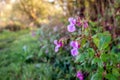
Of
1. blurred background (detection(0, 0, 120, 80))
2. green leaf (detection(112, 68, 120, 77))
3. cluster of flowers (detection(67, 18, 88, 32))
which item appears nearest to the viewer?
green leaf (detection(112, 68, 120, 77))

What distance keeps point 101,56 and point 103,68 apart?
23 cm

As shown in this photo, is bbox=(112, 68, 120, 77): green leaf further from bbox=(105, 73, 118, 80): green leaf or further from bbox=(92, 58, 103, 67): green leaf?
bbox=(92, 58, 103, 67): green leaf

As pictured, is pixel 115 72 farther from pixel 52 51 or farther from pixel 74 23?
pixel 52 51

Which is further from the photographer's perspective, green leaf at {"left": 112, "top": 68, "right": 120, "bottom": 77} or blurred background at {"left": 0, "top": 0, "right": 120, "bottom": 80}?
blurred background at {"left": 0, "top": 0, "right": 120, "bottom": 80}

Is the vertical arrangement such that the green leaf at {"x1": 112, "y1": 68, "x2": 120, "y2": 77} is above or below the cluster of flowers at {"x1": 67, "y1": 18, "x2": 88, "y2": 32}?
below

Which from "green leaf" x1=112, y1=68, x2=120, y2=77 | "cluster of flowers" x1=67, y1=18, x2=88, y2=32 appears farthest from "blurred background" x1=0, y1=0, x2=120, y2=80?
"green leaf" x1=112, y1=68, x2=120, y2=77

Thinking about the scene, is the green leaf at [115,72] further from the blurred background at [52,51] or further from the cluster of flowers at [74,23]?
the blurred background at [52,51]

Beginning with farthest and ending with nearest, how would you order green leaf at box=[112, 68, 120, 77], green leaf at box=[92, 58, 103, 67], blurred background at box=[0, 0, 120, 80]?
blurred background at box=[0, 0, 120, 80], green leaf at box=[112, 68, 120, 77], green leaf at box=[92, 58, 103, 67]

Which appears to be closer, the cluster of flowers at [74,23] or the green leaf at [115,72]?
the green leaf at [115,72]

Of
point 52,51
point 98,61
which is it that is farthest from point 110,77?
point 52,51

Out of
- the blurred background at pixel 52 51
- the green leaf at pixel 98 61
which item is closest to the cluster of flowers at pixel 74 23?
the blurred background at pixel 52 51

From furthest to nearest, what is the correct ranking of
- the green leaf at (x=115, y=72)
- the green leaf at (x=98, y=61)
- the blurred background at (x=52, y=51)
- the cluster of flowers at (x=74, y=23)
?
the blurred background at (x=52, y=51) < the cluster of flowers at (x=74, y=23) < the green leaf at (x=115, y=72) < the green leaf at (x=98, y=61)

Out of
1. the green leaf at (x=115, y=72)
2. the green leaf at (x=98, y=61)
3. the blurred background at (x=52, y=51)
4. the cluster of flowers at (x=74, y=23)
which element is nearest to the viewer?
the green leaf at (x=98, y=61)

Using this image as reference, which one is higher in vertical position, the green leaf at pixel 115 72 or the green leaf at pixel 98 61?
the green leaf at pixel 98 61
